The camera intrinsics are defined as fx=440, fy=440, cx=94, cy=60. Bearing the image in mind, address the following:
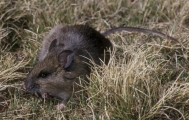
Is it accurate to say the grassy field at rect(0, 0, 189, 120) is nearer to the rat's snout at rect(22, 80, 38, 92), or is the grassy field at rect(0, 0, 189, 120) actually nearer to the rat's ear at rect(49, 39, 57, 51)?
the rat's snout at rect(22, 80, 38, 92)

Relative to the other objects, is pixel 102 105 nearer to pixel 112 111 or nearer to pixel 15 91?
pixel 112 111

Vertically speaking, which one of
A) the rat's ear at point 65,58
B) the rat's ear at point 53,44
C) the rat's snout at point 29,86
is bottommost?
the rat's snout at point 29,86

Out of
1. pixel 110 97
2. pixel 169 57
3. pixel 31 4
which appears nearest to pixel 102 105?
pixel 110 97

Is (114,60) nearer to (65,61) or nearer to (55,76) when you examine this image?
(65,61)

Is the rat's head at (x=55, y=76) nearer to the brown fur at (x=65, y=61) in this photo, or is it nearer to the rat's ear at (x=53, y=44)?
the brown fur at (x=65, y=61)

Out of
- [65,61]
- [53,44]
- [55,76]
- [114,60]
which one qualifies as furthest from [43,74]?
[114,60]

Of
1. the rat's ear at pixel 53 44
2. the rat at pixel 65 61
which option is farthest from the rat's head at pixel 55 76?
the rat's ear at pixel 53 44

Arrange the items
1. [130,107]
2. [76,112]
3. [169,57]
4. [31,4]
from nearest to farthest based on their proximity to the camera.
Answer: [130,107], [76,112], [169,57], [31,4]
